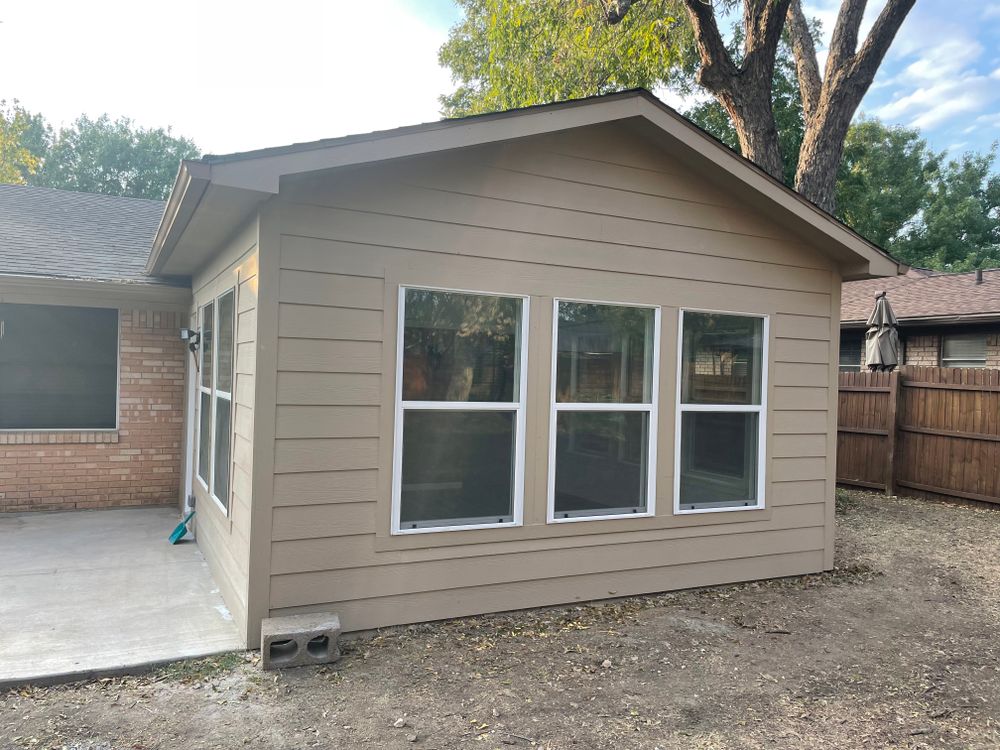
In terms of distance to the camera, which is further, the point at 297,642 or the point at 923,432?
the point at 923,432

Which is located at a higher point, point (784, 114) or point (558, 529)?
point (784, 114)

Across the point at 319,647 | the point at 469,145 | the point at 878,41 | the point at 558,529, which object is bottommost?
the point at 319,647

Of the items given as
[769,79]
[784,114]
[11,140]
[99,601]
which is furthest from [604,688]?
[11,140]

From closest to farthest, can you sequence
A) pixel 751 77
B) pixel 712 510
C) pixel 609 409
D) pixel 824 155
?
pixel 609 409, pixel 712 510, pixel 751 77, pixel 824 155

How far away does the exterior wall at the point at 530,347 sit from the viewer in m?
4.02

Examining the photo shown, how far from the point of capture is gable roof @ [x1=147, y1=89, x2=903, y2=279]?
3684mm

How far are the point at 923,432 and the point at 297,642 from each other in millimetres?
9351

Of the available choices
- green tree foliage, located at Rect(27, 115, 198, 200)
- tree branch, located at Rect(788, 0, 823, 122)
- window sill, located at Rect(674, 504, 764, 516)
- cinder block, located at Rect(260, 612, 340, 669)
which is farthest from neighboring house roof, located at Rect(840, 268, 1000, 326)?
green tree foliage, located at Rect(27, 115, 198, 200)

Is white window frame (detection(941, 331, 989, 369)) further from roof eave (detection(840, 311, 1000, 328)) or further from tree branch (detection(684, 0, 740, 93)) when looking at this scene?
tree branch (detection(684, 0, 740, 93))

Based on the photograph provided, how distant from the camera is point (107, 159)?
1225 inches

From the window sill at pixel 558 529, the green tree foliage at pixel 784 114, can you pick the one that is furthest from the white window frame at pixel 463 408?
the green tree foliage at pixel 784 114

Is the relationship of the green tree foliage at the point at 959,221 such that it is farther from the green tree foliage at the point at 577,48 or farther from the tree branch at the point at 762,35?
the tree branch at the point at 762,35

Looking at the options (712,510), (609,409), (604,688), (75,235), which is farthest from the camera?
(75,235)

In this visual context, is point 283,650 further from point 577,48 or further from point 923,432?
point 577,48
